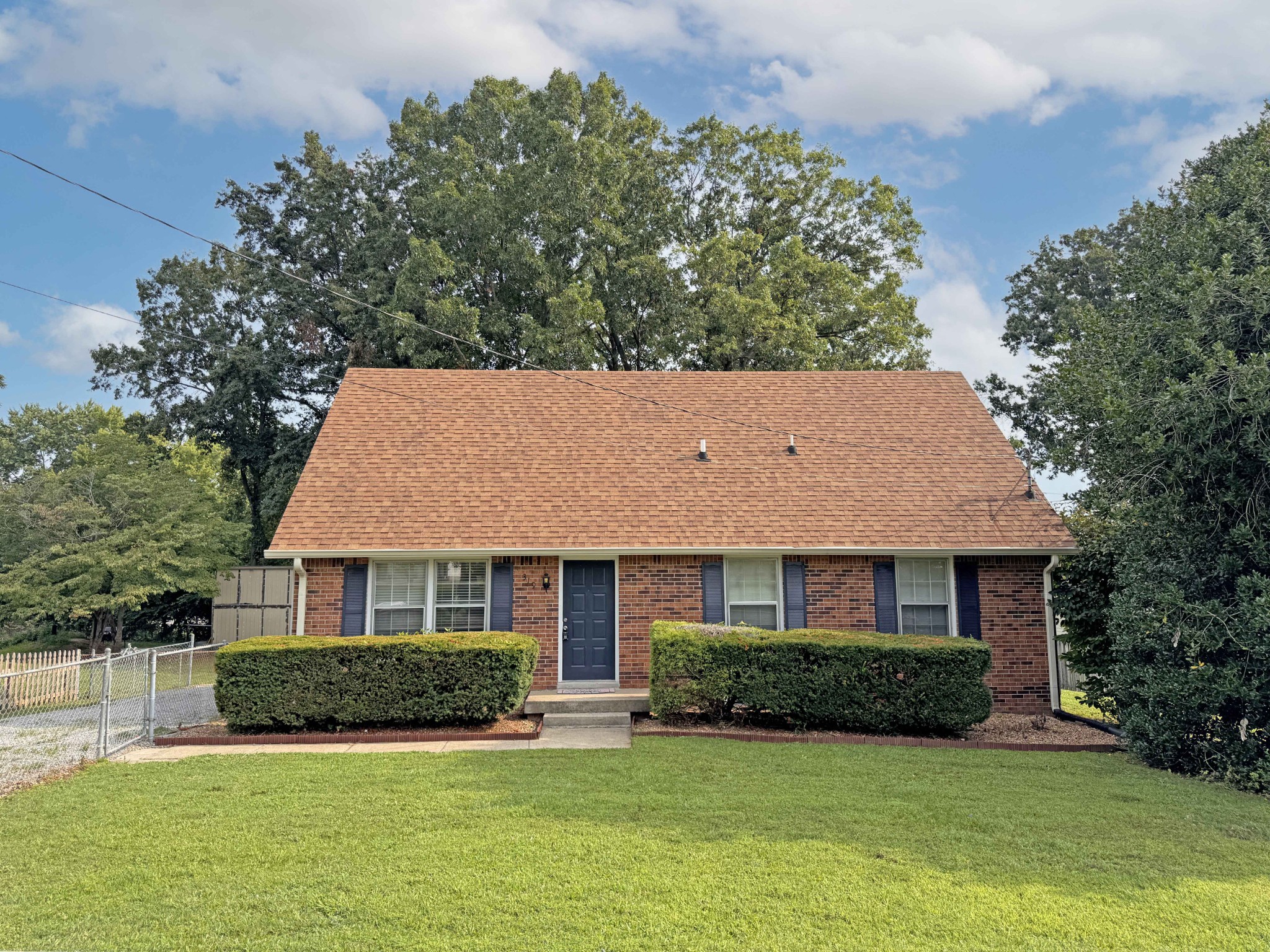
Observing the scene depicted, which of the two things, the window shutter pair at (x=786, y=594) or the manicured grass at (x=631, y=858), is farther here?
the window shutter pair at (x=786, y=594)

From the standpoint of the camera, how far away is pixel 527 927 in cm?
462

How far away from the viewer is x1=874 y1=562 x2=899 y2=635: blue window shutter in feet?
42.8

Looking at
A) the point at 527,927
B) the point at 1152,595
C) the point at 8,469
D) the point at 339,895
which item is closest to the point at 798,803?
the point at 527,927

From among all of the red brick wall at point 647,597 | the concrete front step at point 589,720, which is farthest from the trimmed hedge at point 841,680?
the red brick wall at point 647,597

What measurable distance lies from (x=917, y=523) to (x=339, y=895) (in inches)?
422

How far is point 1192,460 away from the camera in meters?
8.90

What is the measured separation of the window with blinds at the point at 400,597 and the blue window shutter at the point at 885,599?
7.18 metres

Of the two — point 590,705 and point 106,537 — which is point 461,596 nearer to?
point 590,705

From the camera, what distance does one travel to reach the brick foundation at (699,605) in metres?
12.8

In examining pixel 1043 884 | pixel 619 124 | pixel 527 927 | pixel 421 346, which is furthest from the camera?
pixel 619 124

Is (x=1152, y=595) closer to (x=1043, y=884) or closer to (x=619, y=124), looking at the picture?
(x=1043, y=884)

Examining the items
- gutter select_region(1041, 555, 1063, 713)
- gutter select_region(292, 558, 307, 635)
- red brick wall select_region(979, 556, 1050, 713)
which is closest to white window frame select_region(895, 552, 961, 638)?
red brick wall select_region(979, 556, 1050, 713)

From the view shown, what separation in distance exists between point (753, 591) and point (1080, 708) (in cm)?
640

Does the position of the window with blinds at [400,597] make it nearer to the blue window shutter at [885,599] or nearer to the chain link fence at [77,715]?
the chain link fence at [77,715]
